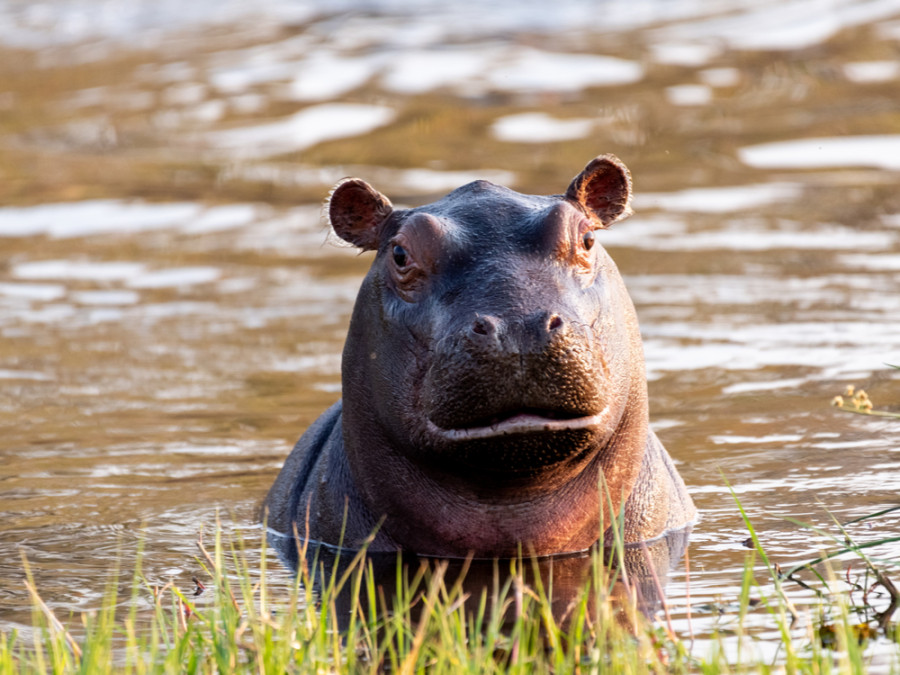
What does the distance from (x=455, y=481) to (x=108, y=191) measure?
14287mm

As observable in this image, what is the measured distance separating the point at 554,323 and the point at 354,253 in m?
11.6

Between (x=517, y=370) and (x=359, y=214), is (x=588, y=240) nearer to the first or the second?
(x=517, y=370)

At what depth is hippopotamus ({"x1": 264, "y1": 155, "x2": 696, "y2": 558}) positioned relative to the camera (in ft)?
16.6

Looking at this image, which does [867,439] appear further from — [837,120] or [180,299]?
[837,120]

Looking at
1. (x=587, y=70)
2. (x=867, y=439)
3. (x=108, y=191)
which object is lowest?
(x=867, y=439)

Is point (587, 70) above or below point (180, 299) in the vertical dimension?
above

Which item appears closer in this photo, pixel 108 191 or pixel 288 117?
pixel 108 191

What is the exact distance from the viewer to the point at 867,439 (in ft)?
27.7

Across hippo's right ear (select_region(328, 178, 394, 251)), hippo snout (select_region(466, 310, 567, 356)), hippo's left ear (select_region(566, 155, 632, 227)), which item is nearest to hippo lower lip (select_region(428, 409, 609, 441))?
hippo snout (select_region(466, 310, 567, 356))

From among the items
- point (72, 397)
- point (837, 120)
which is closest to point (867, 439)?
point (72, 397)

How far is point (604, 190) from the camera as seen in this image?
6.20m

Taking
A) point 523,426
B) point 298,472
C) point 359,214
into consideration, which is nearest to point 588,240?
point 523,426

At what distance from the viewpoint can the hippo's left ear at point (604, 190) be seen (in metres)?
6.03

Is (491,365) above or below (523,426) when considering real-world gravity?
above
